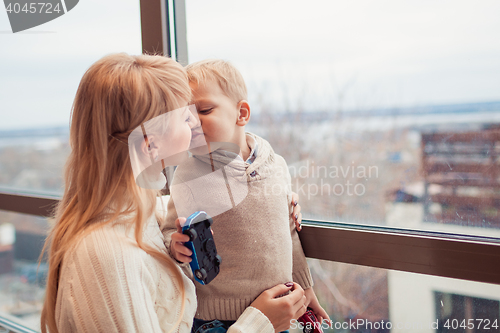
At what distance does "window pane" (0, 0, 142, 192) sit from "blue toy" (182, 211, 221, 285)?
34.9 inches

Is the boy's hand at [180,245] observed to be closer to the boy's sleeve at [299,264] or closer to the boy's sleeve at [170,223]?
the boy's sleeve at [170,223]

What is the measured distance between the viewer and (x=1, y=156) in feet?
6.48

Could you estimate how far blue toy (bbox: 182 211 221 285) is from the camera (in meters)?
0.79

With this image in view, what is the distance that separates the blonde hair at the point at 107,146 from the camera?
2.47 ft

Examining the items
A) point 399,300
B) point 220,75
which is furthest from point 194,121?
point 399,300

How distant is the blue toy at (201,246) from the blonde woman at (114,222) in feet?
0.23

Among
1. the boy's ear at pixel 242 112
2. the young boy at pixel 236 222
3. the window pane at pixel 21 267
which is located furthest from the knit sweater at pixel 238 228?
the window pane at pixel 21 267

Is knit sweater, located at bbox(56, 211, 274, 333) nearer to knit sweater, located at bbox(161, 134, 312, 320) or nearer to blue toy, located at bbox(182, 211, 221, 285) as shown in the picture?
blue toy, located at bbox(182, 211, 221, 285)

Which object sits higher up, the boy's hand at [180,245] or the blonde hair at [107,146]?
the blonde hair at [107,146]

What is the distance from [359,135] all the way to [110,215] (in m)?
0.71

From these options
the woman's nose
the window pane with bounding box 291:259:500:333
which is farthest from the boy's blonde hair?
the window pane with bounding box 291:259:500:333

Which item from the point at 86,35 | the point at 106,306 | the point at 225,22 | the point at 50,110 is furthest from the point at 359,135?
the point at 50,110

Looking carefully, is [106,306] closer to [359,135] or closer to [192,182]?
[192,182]

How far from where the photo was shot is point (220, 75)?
0.99 meters
